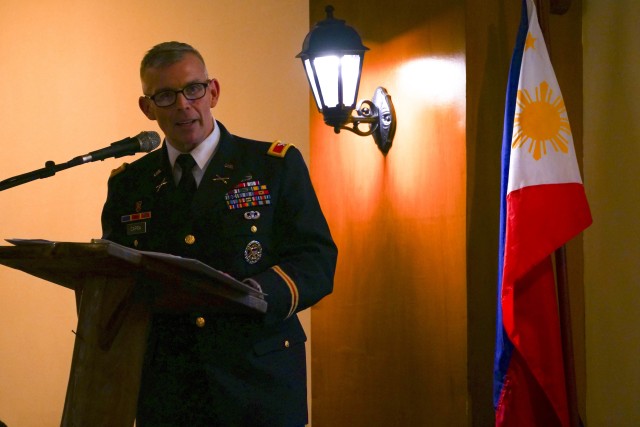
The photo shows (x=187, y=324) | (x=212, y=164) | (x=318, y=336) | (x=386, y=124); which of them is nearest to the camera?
(x=187, y=324)

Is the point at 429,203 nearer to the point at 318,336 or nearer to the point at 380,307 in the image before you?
the point at 380,307

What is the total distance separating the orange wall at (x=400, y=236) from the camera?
245 centimetres

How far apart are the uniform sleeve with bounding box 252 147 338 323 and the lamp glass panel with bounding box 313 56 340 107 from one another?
2.62 feet

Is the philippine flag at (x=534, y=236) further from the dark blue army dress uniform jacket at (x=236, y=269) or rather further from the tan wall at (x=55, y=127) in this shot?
the tan wall at (x=55, y=127)

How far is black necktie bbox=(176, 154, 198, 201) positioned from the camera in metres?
1.77

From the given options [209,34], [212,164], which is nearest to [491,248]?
[212,164]

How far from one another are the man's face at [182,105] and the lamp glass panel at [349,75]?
896 millimetres

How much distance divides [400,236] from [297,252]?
1.12 m

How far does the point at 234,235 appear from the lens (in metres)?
1.72

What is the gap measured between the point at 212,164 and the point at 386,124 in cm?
116

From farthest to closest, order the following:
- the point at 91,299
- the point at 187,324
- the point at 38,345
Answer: the point at 38,345
the point at 187,324
the point at 91,299

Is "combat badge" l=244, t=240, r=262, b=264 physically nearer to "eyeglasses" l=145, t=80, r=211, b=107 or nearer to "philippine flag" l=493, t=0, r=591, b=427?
"eyeglasses" l=145, t=80, r=211, b=107

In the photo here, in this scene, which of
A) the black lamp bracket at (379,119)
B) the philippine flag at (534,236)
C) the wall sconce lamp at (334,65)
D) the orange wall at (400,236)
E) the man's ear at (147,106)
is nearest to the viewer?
the man's ear at (147,106)

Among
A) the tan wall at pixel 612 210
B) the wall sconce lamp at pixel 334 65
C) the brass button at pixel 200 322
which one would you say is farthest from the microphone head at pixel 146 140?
the tan wall at pixel 612 210
